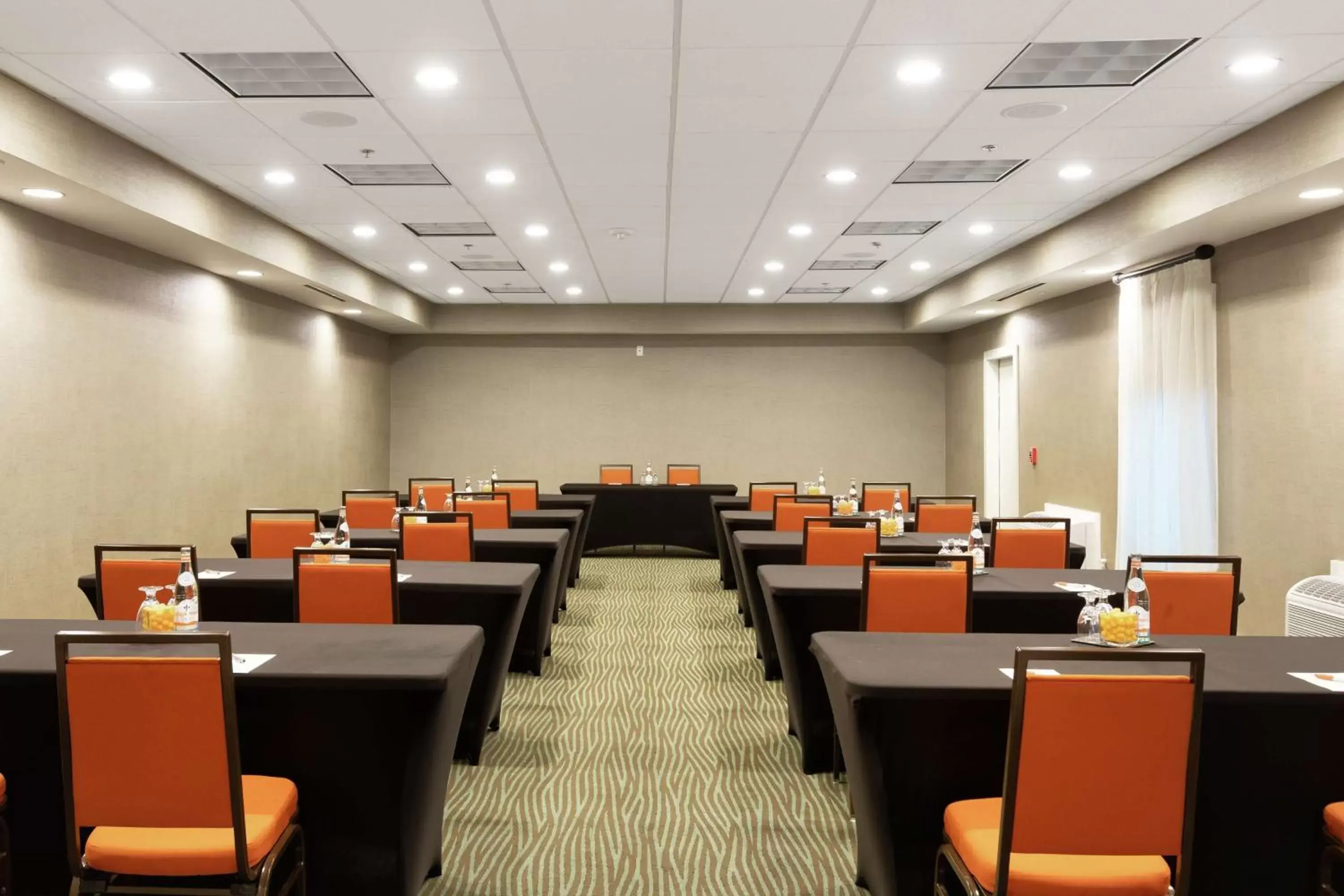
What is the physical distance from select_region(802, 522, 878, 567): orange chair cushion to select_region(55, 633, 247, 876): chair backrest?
3082 mm

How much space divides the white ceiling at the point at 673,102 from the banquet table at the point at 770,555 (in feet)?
7.67

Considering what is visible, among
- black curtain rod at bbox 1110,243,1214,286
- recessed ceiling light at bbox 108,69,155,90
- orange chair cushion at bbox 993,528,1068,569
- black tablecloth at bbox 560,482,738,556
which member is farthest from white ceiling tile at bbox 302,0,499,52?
black tablecloth at bbox 560,482,738,556

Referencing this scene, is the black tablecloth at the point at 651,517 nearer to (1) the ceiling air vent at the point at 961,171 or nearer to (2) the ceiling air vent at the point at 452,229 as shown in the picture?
(2) the ceiling air vent at the point at 452,229

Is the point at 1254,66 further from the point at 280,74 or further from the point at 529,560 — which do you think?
the point at 280,74

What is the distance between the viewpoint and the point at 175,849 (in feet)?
6.50

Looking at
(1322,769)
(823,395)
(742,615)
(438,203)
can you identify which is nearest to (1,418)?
(438,203)

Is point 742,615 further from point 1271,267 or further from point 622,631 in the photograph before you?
point 1271,267

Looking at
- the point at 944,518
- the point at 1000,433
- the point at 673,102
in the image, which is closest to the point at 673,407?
the point at 1000,433

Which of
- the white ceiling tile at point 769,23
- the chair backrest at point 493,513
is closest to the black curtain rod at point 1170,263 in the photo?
the white ceiling tile at point 769,23

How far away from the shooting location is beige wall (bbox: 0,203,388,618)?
5.77 m

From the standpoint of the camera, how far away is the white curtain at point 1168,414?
21.8 ft

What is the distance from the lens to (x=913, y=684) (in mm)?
2207

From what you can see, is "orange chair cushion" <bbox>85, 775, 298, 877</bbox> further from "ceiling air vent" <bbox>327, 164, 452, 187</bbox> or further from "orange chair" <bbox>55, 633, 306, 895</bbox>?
"ceiling air vent" <bbox>327, 164, 452, 187</bbox>

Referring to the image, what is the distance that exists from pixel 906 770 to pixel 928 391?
11.9 meters
